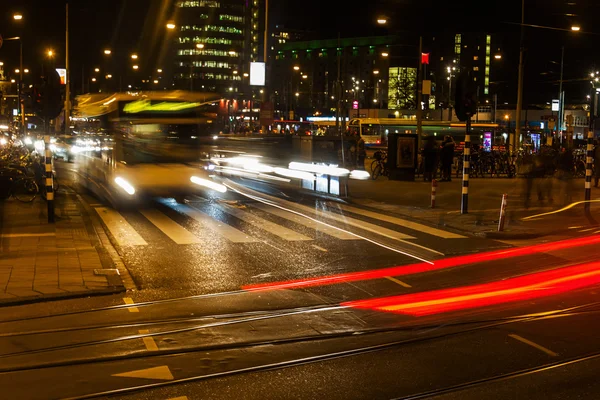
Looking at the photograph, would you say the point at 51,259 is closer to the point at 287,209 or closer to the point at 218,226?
the point at 218,226

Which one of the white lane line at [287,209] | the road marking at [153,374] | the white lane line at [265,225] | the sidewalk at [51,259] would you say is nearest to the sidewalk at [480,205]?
the white lane line at [287,209]

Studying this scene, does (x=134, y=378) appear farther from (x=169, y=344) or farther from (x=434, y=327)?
(x=434, y=327)

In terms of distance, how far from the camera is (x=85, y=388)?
556 cm

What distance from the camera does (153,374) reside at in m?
5.93

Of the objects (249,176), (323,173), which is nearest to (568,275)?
(323,173)

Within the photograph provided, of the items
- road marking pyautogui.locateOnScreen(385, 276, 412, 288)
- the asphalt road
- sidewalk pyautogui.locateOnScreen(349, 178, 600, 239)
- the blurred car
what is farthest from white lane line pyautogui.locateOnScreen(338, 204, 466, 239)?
the blurred car

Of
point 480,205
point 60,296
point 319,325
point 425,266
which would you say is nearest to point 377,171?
point 480,205

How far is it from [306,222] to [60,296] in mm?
8206

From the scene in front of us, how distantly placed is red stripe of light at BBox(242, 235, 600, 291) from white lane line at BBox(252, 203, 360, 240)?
9.19 ft

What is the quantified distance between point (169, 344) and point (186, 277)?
11.2ft

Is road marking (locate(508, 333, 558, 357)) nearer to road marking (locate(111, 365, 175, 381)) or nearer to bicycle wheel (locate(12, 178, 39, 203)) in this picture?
road marking (locate(111, 365, 175, 381))

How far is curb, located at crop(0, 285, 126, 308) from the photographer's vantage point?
27.9 feet

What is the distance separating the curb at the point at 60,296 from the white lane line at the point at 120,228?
3.86 m

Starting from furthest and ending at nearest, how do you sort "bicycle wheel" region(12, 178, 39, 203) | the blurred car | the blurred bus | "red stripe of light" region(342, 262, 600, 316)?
the blurred car
the blurred bus
"bicycle wheel" region(12, 178, 39, 203)
"red stripe of light" region(342, 262, 600, 316)
